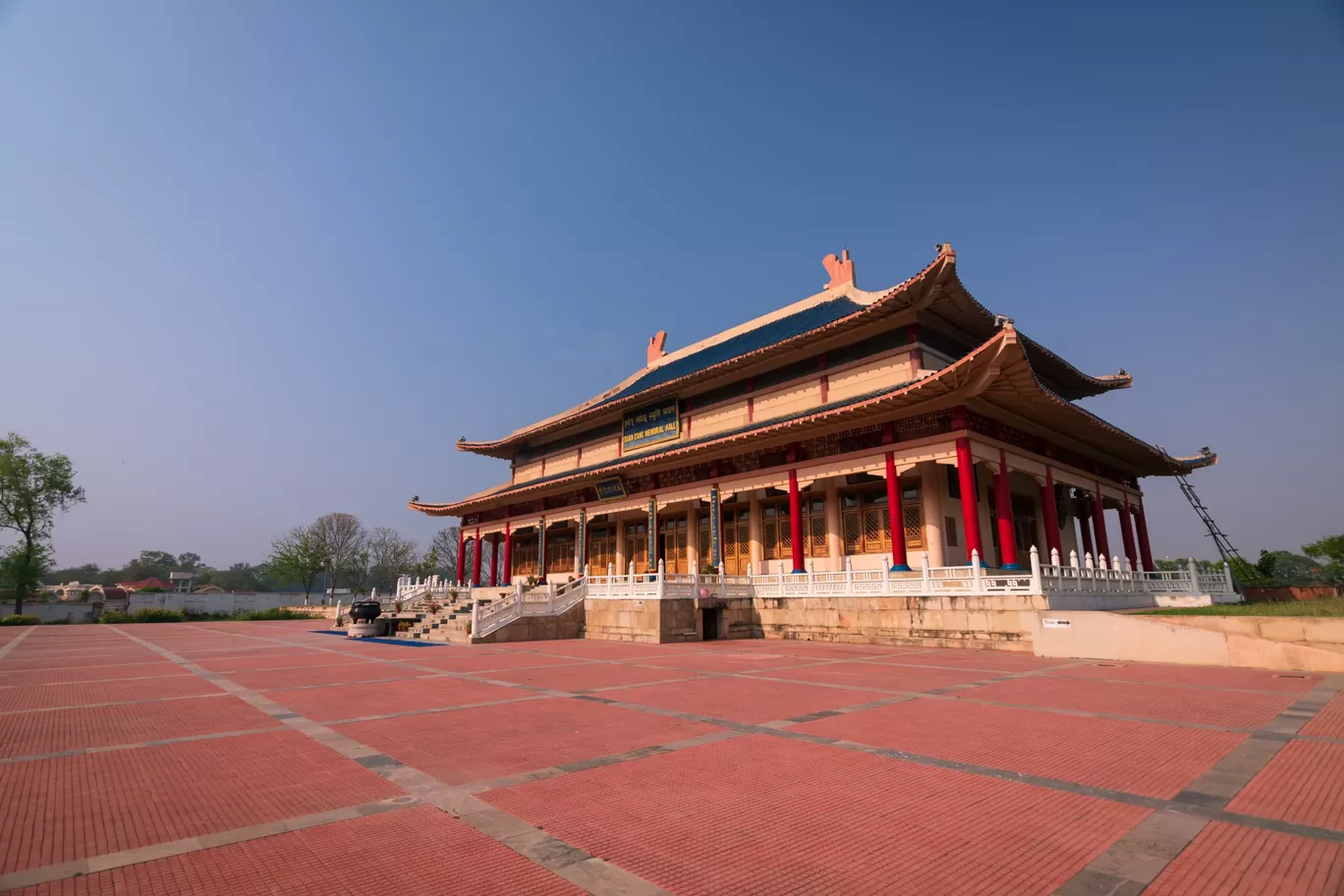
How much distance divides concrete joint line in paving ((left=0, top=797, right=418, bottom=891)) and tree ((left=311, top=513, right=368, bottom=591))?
5667 cm

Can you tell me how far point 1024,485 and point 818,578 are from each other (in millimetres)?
10441

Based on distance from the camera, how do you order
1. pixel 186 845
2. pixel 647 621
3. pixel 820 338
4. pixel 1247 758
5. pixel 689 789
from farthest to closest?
pixel 820 338
pixel 647 621
pixel 1247 758
pixel 689 789
pixel 186 845

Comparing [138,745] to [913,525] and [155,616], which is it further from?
[155,616]

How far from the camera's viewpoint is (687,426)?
2641cm

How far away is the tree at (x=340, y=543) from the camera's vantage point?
5516 cm

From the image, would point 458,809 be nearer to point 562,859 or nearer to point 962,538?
point 562,859

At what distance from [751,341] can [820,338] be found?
7.03 metres

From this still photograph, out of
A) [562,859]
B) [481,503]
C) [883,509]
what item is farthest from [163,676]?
[481,503]

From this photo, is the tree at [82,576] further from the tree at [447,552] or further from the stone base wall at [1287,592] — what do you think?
the stone base wall at [1287,592]

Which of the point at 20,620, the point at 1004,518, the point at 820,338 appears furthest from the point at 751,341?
the point at 20,620

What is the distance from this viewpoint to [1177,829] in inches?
145

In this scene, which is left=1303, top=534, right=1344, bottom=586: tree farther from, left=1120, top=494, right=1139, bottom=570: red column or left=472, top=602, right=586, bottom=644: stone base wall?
left=472, top=602, right=586, bottom=644: stone base wall

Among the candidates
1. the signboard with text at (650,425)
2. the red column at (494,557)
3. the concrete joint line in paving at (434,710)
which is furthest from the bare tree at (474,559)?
the concrete joint line in paving at (434,710)

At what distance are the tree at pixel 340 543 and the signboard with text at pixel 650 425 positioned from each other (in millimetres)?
37407
